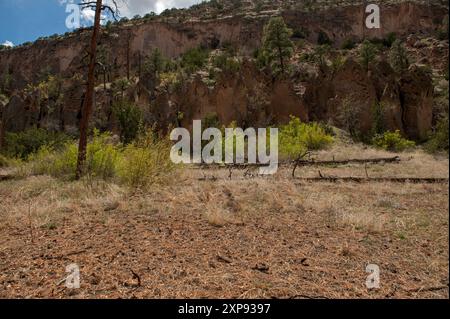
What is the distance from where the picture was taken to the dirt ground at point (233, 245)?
3.08 m

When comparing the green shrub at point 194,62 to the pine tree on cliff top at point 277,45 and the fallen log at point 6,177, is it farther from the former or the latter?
the fallen log at point 6,177

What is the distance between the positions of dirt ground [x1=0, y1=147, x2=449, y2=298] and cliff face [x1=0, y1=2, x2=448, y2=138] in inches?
51.1

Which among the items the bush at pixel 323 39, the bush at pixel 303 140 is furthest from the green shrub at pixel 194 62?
the bush at pixel 303 140

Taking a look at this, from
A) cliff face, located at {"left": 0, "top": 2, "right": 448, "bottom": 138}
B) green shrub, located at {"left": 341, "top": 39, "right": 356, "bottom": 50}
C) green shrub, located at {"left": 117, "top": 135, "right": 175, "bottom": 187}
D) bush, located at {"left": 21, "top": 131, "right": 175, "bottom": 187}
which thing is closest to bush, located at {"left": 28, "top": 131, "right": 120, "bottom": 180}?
bush, located at {"left": 21, "top": 131, "right": 175, "bottom": 187}

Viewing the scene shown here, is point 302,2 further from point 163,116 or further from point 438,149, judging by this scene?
point 438,149

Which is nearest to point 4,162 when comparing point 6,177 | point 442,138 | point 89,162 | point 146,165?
point 6,177

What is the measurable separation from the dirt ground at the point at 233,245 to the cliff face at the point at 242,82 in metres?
1.30

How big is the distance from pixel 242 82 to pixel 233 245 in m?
25.1

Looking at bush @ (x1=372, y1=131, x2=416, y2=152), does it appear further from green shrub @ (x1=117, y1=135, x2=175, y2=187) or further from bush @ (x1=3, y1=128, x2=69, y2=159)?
bush @ (x1=3, y1=128, x2=69, y2=159)

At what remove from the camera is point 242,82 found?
1122 inches

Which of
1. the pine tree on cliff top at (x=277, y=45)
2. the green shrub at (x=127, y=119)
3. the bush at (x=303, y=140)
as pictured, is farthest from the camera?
the pine tree on cliff top at (x=277, y=45)

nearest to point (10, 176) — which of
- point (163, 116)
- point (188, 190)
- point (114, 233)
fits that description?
point (188, 190)

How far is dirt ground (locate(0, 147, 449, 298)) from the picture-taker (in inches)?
121
